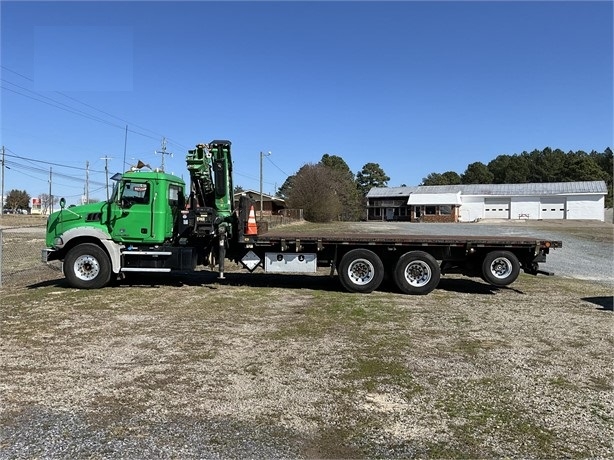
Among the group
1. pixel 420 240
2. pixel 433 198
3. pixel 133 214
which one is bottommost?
pixel 420 240

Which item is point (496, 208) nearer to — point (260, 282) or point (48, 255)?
point (260, 282)

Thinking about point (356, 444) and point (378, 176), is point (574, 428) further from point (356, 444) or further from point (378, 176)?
point (378, 176)

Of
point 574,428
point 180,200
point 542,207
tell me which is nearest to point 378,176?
point 542,207

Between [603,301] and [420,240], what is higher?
[420,240]

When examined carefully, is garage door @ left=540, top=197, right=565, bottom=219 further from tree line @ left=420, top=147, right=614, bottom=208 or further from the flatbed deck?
the flatbed deck

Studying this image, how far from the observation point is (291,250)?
11578 mm

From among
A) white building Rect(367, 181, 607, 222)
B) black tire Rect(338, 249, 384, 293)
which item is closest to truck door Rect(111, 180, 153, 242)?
black tire Rect(338, 249, 384, 293)

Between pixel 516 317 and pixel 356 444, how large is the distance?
577 centimetres

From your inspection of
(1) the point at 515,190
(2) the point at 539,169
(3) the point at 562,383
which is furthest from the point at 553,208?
(3) the point at 562,383

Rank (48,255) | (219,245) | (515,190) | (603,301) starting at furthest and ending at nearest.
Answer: (515,190) < (219,245) < (48,255) < (603,301)

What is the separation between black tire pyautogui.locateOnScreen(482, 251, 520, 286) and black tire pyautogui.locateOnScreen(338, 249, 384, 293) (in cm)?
231

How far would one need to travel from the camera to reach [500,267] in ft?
35.8

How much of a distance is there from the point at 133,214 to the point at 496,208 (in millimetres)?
72237

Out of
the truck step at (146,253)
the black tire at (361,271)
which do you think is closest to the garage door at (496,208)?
the black tire at (361,271)
